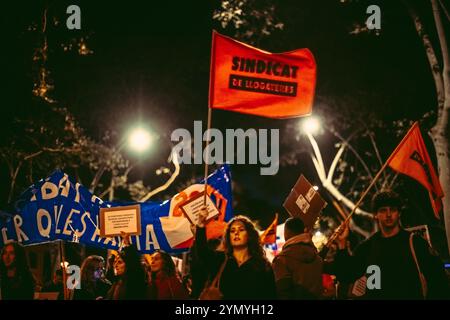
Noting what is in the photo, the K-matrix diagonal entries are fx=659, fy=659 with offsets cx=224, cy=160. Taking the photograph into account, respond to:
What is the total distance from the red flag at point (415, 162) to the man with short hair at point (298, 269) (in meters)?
2.59

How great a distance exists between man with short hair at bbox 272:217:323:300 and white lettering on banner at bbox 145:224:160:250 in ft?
14.6

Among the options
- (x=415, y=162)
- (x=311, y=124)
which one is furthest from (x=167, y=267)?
(x=311, y=124)

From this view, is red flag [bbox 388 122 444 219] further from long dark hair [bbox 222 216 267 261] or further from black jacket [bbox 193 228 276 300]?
black jacket [bbox 193 228 276 300]

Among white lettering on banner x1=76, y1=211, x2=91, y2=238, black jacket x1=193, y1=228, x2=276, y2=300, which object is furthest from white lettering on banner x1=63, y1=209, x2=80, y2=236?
black jacket x1=193, y1=228, x2=276, y2=300

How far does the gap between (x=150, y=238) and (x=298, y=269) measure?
4750 mm

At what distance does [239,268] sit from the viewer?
6.20 m

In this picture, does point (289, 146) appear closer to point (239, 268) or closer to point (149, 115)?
point (149, 115)

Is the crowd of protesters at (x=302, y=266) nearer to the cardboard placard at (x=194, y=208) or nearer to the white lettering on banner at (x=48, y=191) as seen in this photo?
the cardboard placard at (x=194, y=208)

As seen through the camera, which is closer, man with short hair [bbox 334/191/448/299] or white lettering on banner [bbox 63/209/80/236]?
man with short hair [bbox 334/191/448/299]

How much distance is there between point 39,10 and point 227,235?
8.13m

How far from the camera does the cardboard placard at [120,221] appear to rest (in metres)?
8.77

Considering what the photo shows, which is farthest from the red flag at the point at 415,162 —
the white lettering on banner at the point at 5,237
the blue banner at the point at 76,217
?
the white lettering on banner at the point at 5,237

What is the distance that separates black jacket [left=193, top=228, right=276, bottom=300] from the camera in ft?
19.7
